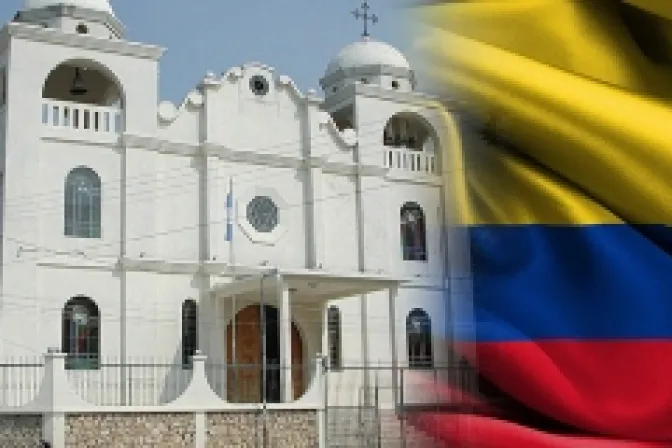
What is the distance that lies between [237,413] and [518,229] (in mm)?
13375

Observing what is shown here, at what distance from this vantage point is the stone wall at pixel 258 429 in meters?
14.0

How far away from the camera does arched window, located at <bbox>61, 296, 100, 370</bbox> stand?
15430 mm

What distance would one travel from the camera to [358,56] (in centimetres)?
2169

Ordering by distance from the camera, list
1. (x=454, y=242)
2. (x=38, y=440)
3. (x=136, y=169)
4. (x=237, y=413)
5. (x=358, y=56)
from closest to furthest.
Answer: (x=454, y=242) → (x=38, y=440) → (x=237, y=413) → (x=136, y=169) → (x=358, y=56)

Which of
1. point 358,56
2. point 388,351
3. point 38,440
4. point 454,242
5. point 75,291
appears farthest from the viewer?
A: point 358,56

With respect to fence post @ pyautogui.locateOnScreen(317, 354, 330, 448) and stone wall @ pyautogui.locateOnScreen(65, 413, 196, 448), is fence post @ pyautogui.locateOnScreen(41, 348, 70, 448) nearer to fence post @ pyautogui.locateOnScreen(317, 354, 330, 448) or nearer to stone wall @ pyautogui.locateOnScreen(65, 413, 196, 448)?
stone wall @ pyautogui.locateOnScreen(65, 413, 196, 448)

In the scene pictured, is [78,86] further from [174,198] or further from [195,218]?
[195,218]

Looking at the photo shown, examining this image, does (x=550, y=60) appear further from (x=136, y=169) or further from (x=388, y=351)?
(x=388, y=351)

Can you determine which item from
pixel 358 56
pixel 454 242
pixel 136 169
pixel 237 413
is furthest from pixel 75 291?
pixel 454 242

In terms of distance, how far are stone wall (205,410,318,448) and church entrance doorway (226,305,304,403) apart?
1.76 meters

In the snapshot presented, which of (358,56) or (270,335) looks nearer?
→ (270,335)

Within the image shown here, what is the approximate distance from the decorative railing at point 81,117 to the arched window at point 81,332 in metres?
2.92

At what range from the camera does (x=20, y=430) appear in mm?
12891

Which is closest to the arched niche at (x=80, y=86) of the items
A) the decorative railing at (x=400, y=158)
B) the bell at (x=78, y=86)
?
the bell at (x=78, y=86)
